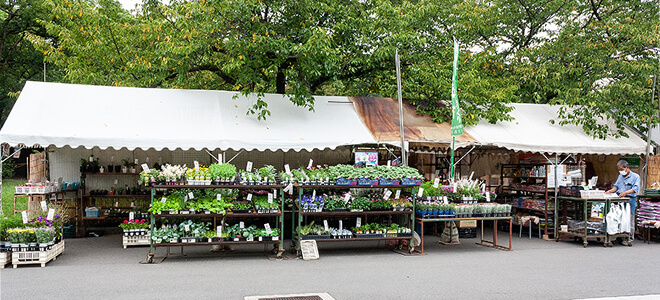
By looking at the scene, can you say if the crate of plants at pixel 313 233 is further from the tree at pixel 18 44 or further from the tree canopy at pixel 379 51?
the tree at pixel 18 44

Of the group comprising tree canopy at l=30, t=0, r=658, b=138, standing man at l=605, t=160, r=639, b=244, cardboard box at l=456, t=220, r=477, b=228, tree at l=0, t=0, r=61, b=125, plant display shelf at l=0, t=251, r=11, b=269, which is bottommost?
plant display shelf at l=0, t=251, r=11, b=269

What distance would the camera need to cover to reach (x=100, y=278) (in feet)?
24.0

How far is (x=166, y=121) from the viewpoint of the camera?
1034 cm

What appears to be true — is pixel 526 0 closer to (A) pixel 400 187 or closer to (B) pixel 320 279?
(A) pixel 400 187

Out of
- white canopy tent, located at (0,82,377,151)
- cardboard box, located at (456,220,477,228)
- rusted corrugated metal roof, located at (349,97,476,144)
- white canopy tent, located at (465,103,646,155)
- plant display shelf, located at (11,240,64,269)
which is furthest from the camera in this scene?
white canopy tent, located at (465,103,646,155)

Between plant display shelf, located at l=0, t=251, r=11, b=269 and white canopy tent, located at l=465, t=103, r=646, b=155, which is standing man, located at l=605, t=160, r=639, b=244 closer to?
white canopy tent, located at l=465, t=103, r=646, b=155

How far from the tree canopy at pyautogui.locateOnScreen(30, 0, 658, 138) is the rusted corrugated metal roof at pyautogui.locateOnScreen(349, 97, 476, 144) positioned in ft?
1.45

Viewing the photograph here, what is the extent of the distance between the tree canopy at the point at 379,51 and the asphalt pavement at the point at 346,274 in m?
3.62

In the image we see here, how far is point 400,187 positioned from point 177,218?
4335mm

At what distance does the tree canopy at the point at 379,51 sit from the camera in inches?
448

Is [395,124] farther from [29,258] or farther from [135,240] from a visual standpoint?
[29,258]

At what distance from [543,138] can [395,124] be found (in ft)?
12.3

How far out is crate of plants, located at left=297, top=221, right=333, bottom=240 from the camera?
9.31 meters

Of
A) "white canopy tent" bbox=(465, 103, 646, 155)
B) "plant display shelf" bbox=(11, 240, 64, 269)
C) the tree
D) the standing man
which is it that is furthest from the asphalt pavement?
the tree
